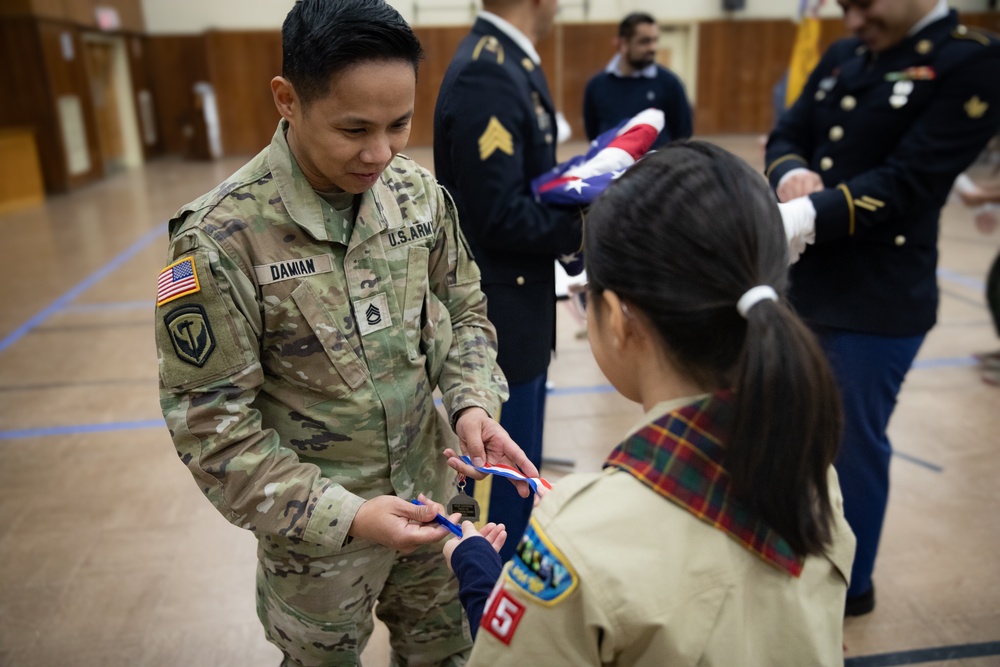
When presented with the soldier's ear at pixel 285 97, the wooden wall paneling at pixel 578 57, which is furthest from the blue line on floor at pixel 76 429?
the wooden wall paneling at pixel 578 57

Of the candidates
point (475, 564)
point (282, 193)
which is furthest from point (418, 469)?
point (282, 193)

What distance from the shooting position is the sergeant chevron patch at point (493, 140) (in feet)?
6.00

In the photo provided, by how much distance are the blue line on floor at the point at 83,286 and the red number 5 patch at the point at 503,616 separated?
506cm

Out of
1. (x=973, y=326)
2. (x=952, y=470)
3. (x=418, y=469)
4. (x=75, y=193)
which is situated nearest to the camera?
(x=418, y=469)

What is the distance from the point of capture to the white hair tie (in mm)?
830

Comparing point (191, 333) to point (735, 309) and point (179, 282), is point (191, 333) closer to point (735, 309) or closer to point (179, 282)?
point (179, 282)

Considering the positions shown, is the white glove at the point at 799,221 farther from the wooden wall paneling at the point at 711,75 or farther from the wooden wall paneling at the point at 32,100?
the wooden wall paneling at the point at 711,75

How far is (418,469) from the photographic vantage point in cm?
155

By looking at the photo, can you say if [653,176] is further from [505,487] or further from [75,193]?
[75,193]

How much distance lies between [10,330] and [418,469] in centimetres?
492

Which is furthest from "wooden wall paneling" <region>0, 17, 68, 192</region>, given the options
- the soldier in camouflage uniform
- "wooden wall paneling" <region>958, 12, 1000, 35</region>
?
"wooden wall paneling" <region>958, 12, 1000, 35</region>

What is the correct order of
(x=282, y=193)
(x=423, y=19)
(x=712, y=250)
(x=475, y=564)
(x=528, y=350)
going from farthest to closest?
1. (x=423, y=19)
2. (x=528, y=350)
3. (x=282, y=193)
4. (x=475, y=564)
5. (x=712, y=250)

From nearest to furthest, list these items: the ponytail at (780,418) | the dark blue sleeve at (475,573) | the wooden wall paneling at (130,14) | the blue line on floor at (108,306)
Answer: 1. the ponytail at (780,418)
2. the dark blue sleeve at (475,573)
3. the blue line on floor at (108,306)
4. the wooden wall paneling at (130,14)

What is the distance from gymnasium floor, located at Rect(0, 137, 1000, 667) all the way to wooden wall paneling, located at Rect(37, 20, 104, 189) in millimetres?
7316
